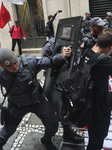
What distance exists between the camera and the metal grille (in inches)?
361

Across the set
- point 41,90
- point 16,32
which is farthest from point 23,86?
point 16,32

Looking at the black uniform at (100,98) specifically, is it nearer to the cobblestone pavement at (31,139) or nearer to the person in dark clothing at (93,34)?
the cobblestone pavement at (31,139)

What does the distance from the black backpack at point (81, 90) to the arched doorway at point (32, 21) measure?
8567 mm

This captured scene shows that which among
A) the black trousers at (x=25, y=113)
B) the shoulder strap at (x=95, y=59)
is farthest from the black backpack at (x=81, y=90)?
the black trousers at (x=25, y=113)

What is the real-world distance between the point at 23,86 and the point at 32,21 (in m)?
8.48

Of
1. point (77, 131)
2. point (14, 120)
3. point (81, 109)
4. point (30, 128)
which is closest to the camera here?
point (81, 109)

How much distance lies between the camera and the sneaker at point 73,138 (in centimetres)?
284

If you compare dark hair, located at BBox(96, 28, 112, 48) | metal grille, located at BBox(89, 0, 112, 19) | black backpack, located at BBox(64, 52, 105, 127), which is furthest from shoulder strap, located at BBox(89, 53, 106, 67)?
metal grille, located at BBox(89, 0, 112, 19)

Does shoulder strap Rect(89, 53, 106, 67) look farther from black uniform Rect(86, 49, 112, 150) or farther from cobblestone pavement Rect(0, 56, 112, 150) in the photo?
cobblestone pavement Rect(0, 56, 112, 150)

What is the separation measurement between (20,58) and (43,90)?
581 millimetres

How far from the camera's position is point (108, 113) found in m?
1.92

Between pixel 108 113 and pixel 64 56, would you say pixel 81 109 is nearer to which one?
pixel 108 113

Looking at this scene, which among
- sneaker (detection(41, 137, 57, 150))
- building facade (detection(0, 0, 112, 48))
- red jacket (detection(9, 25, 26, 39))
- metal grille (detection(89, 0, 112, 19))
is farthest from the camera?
metal grille (detection(89, 0, 112, 19))

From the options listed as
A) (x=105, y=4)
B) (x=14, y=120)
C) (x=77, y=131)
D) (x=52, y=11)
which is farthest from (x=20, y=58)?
(x=105, y=4)
